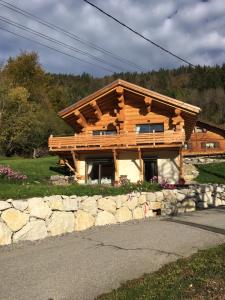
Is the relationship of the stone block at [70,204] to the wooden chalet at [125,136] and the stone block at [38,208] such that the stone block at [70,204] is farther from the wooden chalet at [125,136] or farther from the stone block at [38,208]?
the wooden chalet at [125,136]

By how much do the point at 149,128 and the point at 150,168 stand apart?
2.81 meters

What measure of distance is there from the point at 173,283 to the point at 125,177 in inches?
845

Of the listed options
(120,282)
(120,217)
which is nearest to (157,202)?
(120,217)

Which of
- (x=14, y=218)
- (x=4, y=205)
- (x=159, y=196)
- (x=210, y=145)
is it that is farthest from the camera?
(x=210, y=145)

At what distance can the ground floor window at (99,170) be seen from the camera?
97.6ft

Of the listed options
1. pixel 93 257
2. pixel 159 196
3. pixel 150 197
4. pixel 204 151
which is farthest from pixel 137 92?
pixel 204 151

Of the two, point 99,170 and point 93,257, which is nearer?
point 93,257

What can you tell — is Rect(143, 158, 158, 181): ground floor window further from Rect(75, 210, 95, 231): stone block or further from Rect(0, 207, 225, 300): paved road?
Rect(75, 210, 95, 231): stone block

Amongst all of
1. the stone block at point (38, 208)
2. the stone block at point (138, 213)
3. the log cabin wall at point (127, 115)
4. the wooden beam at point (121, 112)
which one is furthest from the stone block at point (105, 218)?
the wooden beam at point (121, 112)

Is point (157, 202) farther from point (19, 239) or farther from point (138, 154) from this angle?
point (138, 154)

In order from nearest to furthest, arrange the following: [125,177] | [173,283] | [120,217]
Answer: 1. [173,283]
2. [120,217]
3. [125,177]

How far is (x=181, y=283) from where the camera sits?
692 centimetres

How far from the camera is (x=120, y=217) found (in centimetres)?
1486

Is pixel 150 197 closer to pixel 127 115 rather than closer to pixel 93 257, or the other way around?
pixel 93 257
